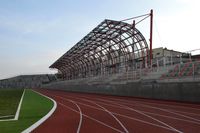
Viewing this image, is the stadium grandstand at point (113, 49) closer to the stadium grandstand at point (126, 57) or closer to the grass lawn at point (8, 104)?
the stadium grandstand at point (126, 57)

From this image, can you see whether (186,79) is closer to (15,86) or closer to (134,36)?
(134,36)

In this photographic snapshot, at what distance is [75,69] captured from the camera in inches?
2655

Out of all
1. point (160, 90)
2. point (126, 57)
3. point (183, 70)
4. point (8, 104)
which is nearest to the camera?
point (8, 104)

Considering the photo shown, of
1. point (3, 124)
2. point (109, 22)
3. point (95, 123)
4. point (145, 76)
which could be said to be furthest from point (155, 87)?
point (3, 124)

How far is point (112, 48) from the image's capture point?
1532 inches

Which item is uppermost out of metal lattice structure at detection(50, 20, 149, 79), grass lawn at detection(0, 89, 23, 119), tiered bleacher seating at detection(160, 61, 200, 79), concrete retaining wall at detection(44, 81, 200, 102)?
metal lattice structure at detection(50, 20, 149, 79)

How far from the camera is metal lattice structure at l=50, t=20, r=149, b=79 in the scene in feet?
102

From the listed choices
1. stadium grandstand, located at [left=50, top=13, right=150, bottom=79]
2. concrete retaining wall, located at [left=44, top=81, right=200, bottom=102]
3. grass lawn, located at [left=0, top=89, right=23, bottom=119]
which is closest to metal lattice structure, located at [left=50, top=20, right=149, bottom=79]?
stadium grandstand, located at [left=50, top=13, right=150, bottom=79]

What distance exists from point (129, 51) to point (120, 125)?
25.7m

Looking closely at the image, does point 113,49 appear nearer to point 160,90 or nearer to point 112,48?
point 112,48

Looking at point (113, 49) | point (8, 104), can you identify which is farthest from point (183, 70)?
point (113, 49)

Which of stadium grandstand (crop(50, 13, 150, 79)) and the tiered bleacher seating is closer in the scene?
the tiered bleacher seating

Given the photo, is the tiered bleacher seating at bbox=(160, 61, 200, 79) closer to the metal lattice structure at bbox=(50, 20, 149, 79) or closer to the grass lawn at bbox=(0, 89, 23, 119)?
the metal lattice structure at bbox=(50, 20, 149, 79)

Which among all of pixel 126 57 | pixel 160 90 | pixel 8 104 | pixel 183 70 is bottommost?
pixel 8 104
